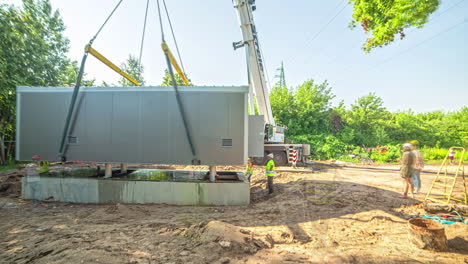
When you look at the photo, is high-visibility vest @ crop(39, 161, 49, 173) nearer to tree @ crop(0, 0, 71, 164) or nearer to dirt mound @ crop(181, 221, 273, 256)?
tree @ crop(0, 0, 71, 164)

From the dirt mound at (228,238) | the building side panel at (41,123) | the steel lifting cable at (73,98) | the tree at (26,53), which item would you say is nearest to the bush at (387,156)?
the dirt mound at (228,238)

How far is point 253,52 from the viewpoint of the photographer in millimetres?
10031

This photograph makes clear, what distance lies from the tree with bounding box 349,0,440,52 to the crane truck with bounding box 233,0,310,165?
14.7ft

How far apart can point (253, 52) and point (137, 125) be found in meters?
7.05

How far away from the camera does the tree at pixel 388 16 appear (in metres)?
5.99

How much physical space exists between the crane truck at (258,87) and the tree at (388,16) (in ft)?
14.7

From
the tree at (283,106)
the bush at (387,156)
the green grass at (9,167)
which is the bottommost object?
the green grass at (9,167)

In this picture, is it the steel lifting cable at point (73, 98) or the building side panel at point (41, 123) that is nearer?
the steel lifting cable at point (73, 98)

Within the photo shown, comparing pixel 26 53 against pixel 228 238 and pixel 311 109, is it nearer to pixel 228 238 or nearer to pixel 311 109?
pixel 228 238

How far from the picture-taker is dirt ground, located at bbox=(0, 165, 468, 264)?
2.99 metres

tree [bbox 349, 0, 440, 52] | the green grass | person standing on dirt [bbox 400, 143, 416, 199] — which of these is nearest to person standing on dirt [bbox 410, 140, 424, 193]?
person standing on dirt [bbox 400, 143, 416, 199]

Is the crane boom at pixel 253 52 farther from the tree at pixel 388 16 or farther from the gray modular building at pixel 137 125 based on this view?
the gray modular building at pixel 137 125

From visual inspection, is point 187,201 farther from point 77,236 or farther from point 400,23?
point 400,23

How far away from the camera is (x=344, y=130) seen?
68.3 feet
